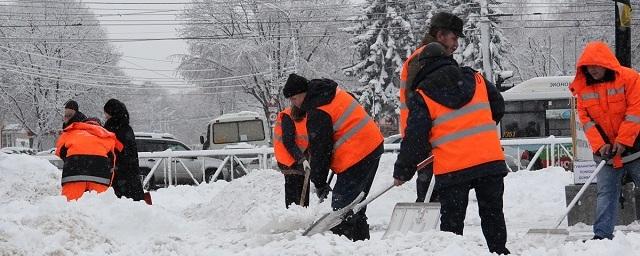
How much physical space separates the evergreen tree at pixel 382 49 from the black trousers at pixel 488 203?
4051cm

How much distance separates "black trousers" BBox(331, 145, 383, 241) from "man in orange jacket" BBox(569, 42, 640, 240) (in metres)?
1.59

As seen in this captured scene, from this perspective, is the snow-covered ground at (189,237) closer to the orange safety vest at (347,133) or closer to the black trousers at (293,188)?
the orange safety vest at (347,133)

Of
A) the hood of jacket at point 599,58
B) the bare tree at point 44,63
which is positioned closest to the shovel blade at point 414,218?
the hood of jacket at point 599,58

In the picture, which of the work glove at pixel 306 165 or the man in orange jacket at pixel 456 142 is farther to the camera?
the work glove at pixel 306 165

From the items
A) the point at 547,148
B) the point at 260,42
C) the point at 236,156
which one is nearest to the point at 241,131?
the point at 236,156

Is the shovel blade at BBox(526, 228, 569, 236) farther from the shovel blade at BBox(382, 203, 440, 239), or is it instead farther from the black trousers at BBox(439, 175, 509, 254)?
the shovel blade at BBox(382, 203, 440, 239)

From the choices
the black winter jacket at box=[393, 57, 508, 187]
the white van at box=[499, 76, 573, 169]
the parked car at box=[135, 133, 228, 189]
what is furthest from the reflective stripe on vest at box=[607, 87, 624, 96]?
the white van at box=[499, 76, 573, 169]

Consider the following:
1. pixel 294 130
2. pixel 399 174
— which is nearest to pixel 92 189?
pixel 294 130

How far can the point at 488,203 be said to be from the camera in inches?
198

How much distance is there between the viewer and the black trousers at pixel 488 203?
4.99 meters

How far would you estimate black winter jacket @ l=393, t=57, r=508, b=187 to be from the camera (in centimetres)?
491

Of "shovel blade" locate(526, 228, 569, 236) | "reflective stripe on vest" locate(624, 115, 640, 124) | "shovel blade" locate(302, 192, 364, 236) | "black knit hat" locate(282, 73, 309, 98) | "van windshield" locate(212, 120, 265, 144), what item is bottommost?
"van windshield" locate(212, 120, 265, 144)

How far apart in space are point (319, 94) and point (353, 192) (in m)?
0.72

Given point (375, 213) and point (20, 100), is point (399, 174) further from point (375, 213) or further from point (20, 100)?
point (20, 100)
